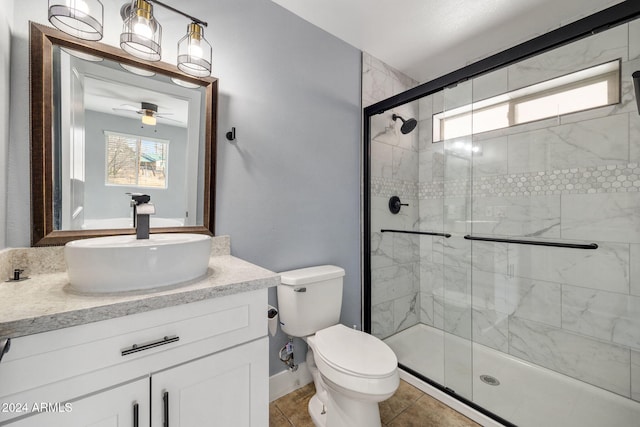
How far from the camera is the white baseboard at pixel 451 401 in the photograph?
140 cm

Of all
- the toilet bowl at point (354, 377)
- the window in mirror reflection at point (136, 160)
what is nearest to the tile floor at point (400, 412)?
the toilet bowl at point (354, 377)

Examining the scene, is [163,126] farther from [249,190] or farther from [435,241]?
[435,241]

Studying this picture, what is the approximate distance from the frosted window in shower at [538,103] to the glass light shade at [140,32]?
1782 millimetres

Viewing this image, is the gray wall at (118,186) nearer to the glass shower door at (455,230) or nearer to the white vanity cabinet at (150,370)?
the white vanity cabinet at (150,370)

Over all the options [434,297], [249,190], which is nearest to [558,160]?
[434,297]

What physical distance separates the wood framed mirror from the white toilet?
24.6 inches

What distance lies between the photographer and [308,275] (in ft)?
5.03

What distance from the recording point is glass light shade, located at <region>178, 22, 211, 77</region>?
1.21m

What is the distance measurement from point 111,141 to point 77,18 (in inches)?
17.2

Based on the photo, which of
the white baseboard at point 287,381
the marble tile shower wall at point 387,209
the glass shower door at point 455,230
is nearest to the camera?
the white baseboard at point 287,381

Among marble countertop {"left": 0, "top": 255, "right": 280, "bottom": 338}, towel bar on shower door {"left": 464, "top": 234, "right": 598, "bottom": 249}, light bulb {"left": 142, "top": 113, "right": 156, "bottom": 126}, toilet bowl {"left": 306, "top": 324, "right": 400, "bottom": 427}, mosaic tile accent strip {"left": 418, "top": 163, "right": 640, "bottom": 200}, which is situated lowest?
toilet bowl {"left": 306, "top": 324, "right": 400, "bottom": 427}

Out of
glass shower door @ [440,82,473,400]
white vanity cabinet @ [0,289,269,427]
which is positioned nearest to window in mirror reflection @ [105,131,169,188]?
white vanity cabinet @ [0,289,269,427]

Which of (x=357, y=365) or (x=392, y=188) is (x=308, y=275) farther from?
(x=392, y=188)

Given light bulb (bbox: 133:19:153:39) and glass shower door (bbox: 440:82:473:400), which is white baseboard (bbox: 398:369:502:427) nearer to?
glass shower door (bbox: 440:82:473:400)
